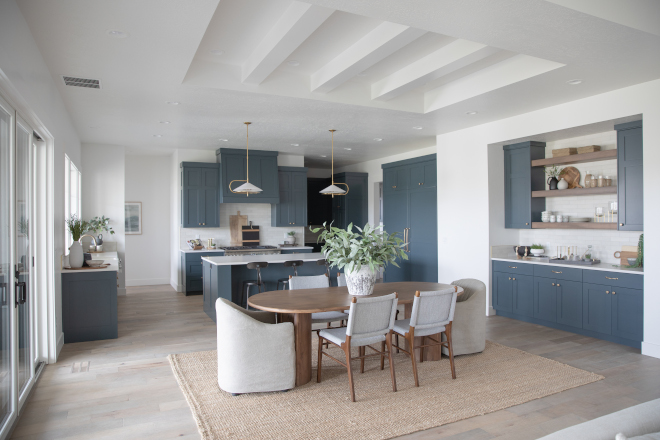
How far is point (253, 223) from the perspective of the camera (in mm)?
9242

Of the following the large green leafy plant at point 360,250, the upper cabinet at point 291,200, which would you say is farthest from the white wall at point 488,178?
the upper cabinet at point 291,200

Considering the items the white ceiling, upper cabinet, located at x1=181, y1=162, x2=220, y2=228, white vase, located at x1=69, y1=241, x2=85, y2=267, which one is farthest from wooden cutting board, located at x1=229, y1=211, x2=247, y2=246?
white vase, located at x1=69, y1=241, x2=85, y2=267

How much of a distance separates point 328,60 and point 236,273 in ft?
10.7

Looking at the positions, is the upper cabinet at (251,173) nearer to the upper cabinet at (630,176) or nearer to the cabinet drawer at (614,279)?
the cabinet drawer at (614,279)

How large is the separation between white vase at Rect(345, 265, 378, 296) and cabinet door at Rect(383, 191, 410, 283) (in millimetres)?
4267

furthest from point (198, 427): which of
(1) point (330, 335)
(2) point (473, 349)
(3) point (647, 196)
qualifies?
(3) point (647, 196)

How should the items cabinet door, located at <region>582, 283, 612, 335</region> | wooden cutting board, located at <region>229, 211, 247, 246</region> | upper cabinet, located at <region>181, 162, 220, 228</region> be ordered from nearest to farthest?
cabinet door, located at <region>582, 283, 612, 335</region> → upper cabinet, located at <region>181, 162, 220, 228</region> → wooden cutting board, located at <region>229, 211, 247, 246</region>

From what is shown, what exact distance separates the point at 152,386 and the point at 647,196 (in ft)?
16.2

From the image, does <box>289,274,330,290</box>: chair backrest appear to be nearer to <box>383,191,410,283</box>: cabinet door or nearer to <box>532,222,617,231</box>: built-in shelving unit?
<box>532,222,617,231</box>: built-in shelving unit

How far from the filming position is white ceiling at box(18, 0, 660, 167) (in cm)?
303

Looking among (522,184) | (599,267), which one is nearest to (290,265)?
(522,184)

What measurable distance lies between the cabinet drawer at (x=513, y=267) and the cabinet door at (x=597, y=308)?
2.45 ft

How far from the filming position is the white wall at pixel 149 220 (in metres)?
9.32

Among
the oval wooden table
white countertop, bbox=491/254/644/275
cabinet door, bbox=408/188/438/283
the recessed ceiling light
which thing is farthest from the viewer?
cabinet door, bbox=408/188/438/283
